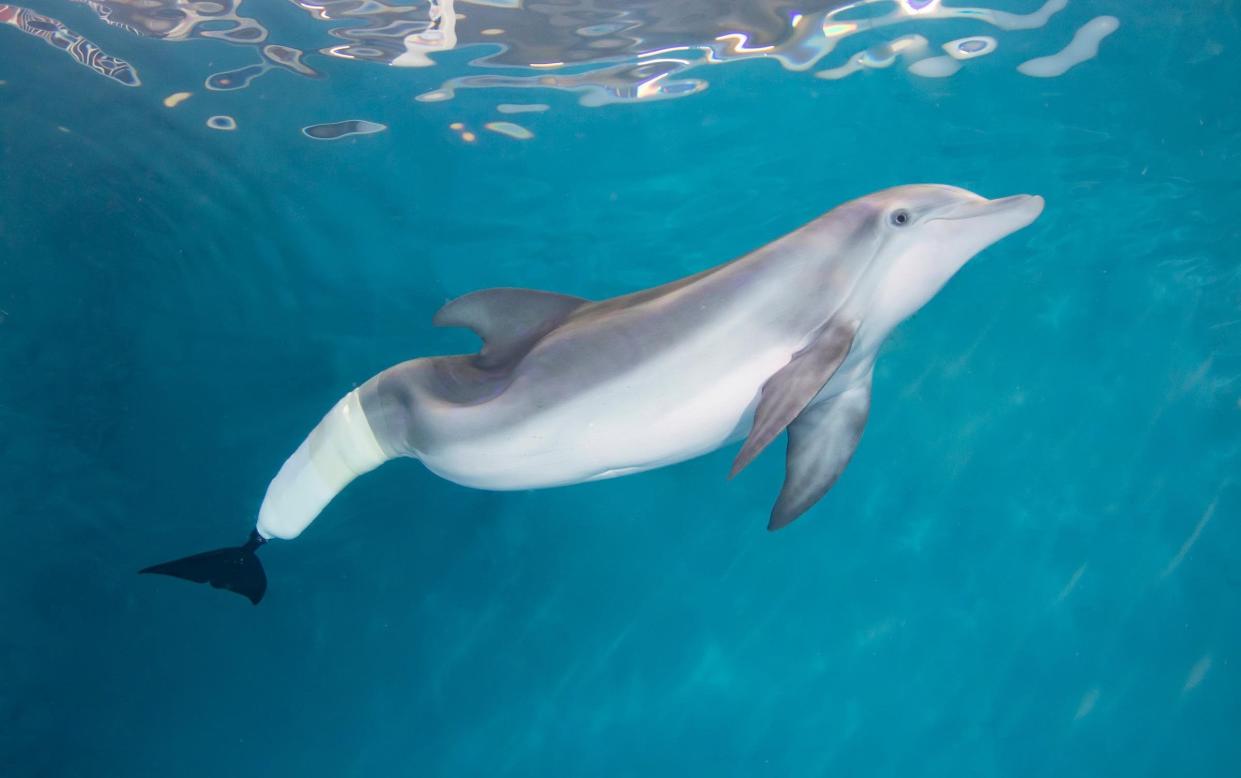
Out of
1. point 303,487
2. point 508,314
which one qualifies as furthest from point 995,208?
point 303,487

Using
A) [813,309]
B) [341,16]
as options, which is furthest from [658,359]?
[341,16]

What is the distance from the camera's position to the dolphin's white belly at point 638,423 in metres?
4.27

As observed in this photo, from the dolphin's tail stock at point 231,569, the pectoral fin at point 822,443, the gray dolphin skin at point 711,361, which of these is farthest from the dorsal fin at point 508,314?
the dolphin's tail stock at point 231,569

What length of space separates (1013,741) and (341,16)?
12.4 metres

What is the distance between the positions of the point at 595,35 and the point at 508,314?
3784mm

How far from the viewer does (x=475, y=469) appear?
4.86m

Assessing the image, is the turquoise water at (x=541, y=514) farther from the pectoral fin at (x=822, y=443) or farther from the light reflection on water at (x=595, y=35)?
the pectoral fin at (x=822, y=443)

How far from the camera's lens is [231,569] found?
6.09 metres

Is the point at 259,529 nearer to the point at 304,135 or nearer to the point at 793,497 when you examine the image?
the point at 793,497

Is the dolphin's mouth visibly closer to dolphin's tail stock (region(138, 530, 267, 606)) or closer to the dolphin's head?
the dolphin's head

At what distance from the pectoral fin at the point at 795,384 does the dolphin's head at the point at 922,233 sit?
383 millimetres

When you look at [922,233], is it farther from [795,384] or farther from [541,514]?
[541,514]

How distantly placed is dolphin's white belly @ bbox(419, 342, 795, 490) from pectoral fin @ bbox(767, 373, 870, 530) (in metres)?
0.49

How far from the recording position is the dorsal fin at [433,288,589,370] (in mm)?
5043
